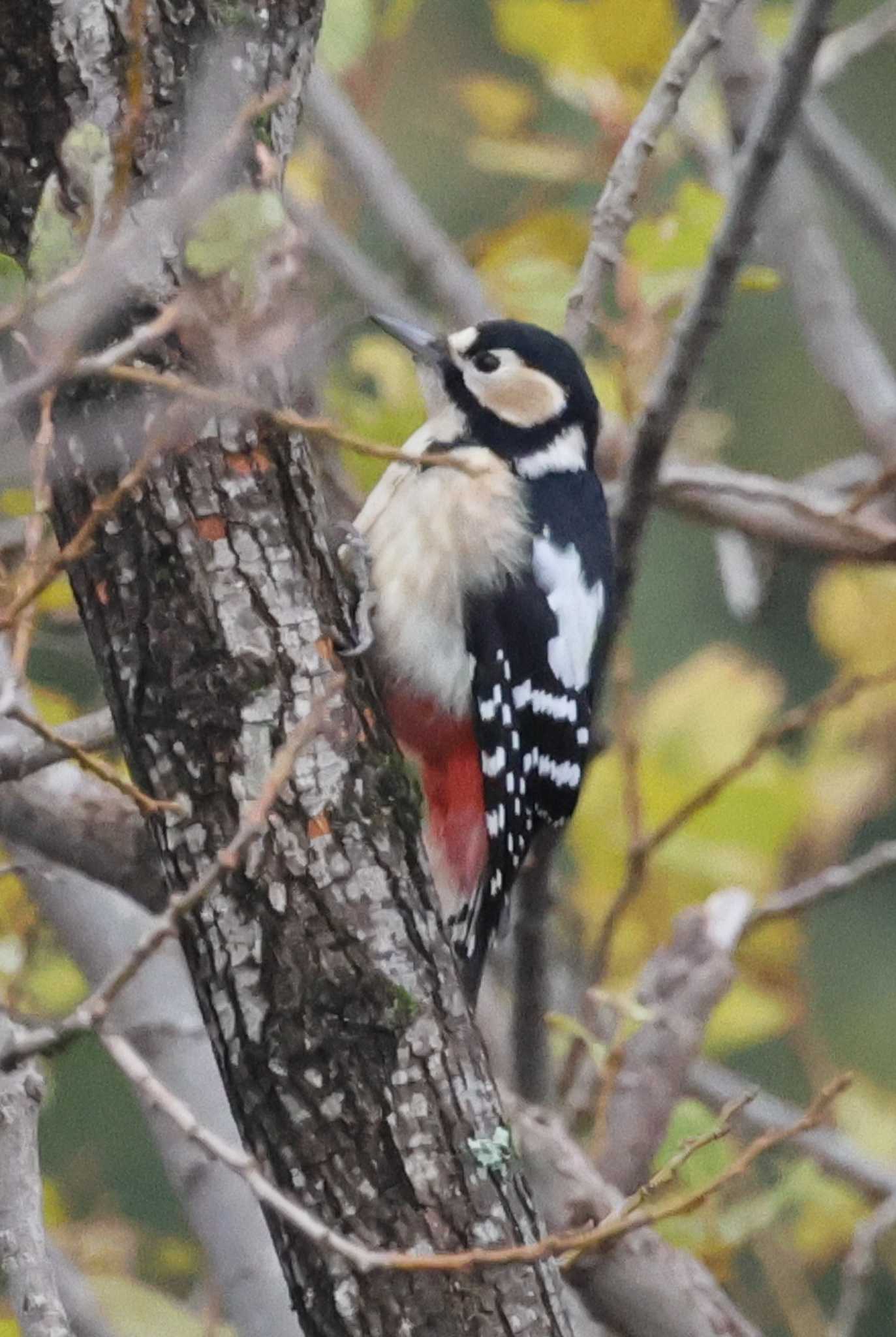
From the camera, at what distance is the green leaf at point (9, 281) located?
1.56 metres

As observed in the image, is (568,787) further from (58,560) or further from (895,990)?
(895,990)

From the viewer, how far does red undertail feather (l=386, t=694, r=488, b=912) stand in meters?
2.82

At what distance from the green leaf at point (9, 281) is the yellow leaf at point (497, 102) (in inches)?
88.8

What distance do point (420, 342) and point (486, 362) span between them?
11cm

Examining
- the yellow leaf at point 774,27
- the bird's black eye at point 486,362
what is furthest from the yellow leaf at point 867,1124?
the yellow leaf at point 774,27

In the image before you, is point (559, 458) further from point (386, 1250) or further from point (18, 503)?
point (386, 1250)

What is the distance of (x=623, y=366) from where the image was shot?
2906mm

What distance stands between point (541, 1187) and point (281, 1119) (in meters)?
0.82

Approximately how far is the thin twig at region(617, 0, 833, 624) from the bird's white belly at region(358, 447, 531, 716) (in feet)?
0.80

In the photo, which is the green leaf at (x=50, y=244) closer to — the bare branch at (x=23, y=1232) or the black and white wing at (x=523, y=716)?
the bare branch at (x=23, y=1232)

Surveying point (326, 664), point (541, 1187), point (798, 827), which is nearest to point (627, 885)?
point (541, 1187)

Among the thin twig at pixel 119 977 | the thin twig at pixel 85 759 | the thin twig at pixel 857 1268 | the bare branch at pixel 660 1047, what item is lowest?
the thin twig at pixel 119 977

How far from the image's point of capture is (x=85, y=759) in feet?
5.32

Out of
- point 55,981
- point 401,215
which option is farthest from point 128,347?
point 401,215
